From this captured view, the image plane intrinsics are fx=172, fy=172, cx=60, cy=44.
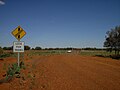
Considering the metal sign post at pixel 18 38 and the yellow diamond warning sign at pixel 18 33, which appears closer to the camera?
the metal sign post at pixel 18 38

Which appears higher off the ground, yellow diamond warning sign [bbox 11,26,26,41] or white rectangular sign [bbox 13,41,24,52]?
yellow diamond warning sign [bbox 11,26,26,41]

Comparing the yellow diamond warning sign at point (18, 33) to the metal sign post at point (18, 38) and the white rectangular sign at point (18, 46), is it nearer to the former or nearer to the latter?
the metal sign post at point (18, 38)

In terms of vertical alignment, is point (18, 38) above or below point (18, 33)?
below

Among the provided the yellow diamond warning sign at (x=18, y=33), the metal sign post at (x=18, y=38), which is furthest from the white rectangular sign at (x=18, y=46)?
the yellow diamond warning sign at (x=18, y=33)

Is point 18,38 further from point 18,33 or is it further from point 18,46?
point 18,46

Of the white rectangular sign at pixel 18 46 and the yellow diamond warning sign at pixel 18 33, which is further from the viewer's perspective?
the yellow diamond warning sign at pixel 18 33

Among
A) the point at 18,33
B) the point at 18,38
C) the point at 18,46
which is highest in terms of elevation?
the point at 18,33

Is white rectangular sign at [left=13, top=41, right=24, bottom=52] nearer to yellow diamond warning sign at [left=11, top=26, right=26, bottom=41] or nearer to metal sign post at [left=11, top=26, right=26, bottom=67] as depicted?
metal sign post at [left=11, top=26, right=26, bottom=67]

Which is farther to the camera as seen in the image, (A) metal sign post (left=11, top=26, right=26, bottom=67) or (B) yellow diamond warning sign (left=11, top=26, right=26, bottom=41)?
(B) yellow diamond warning sign (left=11, top=26, right=26, bottom=41)

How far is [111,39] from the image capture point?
1705 inches

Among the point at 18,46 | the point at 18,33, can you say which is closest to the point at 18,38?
the point at 18,33

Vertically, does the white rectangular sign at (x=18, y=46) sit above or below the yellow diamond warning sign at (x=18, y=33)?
below

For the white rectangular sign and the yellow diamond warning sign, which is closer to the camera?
the white rectangular sign

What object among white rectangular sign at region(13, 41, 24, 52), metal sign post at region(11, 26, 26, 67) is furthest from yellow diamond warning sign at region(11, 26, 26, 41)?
white rectangular sign at region(13, 41, 24, 52)
